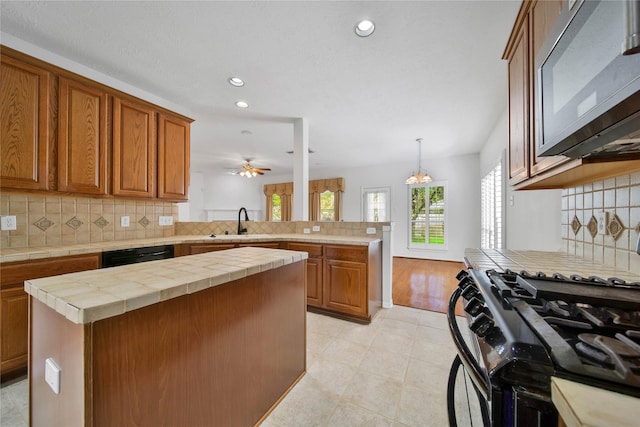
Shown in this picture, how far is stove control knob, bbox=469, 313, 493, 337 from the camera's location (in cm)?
60

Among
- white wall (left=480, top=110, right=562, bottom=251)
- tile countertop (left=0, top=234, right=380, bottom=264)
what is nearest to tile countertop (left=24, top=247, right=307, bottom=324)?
tile countertop (left=0, top=234, right=380, bottom=264)

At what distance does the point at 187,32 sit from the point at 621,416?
266 cm

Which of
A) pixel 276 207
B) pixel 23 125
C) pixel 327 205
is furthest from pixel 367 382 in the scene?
pixel 276 207

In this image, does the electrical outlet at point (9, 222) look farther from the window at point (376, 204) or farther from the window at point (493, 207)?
the window at point (376, 204)

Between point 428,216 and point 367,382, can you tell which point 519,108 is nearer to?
point 367,382

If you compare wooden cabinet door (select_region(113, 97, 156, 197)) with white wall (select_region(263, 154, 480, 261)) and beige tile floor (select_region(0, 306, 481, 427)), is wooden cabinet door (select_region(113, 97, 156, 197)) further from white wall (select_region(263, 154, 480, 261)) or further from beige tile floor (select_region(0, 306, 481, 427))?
white wall (select_region(263, 154, 480, 261))

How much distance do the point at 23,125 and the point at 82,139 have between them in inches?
13.3

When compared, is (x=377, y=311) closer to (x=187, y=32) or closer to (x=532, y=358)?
(x=532, y=358)

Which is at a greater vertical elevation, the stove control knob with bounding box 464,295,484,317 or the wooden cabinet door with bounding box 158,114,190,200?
the wooden cabinet door with bounding box 158,114,190,200

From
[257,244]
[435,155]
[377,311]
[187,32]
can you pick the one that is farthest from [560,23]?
[435,155]

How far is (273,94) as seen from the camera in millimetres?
2709

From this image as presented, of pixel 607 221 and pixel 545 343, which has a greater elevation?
pixel 607 221

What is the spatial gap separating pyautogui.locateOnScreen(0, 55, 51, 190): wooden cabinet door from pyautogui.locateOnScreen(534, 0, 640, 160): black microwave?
3.26 metres

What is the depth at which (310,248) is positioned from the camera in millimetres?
2742
